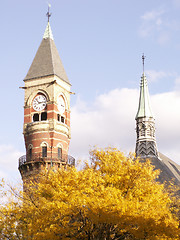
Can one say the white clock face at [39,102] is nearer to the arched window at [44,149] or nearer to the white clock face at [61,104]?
the white clock face at [61,104]

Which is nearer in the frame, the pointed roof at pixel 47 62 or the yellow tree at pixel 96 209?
the yellow tree at pixel 96 209

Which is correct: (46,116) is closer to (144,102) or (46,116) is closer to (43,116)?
(43,116)

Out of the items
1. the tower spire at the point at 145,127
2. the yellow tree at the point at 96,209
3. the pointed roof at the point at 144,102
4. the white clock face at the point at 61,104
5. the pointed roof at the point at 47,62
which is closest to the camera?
the yellow tree at the point at 96,209

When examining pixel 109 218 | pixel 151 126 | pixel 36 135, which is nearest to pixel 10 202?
pixel 109 218

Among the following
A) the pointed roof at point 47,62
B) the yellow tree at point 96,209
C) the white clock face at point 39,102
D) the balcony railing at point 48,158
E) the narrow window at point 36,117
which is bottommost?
the yellow tree at point 96,209

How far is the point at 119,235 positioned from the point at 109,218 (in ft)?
13.1

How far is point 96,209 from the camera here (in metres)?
29.7

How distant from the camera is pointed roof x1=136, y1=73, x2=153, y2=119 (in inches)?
3150

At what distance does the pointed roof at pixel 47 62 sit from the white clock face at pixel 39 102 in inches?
115

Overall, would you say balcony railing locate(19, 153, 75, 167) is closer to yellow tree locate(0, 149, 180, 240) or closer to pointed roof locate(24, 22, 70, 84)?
pointed roof locate(24, 22, 70, 84)

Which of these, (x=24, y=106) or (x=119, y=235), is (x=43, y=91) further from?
(x=119, y=235)

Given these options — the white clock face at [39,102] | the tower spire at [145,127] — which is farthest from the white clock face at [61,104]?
the tower spire at [145,127]

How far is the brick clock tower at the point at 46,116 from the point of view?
2260 inches

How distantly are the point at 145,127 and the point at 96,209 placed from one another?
50059mm
